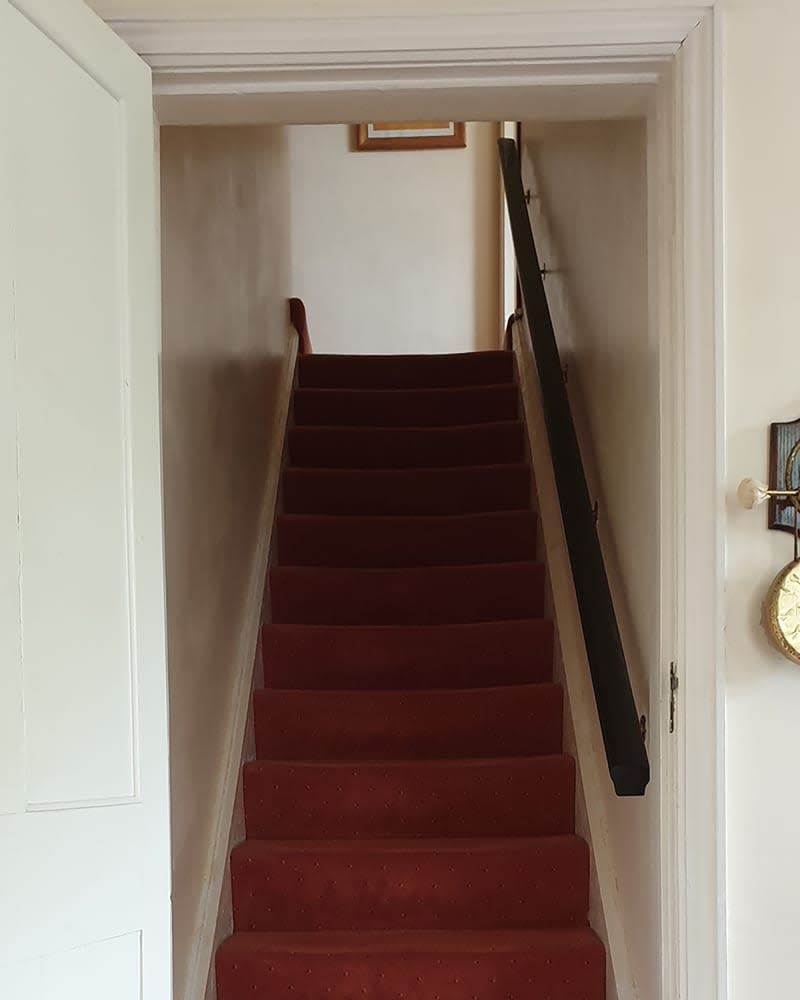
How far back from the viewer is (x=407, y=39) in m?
1.42

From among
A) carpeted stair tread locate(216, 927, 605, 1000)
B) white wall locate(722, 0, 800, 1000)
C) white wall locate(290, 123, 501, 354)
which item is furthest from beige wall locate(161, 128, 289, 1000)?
white wall locate(290, 123, 501, 354)

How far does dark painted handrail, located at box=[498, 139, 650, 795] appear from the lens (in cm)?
167

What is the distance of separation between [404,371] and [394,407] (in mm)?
341

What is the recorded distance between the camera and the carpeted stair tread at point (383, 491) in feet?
12.0

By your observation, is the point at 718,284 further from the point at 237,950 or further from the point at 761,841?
the point at 237,950

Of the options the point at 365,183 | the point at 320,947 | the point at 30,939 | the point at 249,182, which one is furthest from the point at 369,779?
the point at 365,183

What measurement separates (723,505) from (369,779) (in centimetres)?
147

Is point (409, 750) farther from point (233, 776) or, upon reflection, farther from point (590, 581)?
point (590, 581)

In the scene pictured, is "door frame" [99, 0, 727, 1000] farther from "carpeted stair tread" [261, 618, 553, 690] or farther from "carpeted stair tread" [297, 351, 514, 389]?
"carpeted stair tread" [297, 351, 514, 389]

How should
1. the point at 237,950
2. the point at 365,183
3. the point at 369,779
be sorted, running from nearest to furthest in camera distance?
the point at 237,950
the point at 369,779
the point at 365,183

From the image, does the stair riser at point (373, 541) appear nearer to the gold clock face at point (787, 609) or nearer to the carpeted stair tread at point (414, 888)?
the carpeted stair tread at point (414, 888)

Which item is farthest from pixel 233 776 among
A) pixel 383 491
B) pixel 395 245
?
pixel 395 245

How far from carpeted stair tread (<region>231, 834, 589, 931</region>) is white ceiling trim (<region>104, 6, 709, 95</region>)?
1.75 metres

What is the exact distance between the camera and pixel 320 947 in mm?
2242
